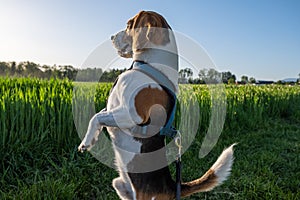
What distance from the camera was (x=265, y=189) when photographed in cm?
268

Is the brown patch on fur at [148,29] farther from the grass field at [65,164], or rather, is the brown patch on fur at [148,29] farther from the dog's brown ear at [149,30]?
the grass field at [65,164]

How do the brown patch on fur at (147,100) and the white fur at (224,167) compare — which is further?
the white fur at (224,167)

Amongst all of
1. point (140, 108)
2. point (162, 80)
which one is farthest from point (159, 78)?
point (140, 108)

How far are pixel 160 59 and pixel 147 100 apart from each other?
15cm

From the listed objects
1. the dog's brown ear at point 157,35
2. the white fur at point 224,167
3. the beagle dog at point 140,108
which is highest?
the dog's brown ear at point 157,35

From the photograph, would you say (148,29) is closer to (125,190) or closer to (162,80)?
(162,80)

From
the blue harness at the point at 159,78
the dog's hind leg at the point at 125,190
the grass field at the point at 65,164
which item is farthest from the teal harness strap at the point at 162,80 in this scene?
the grass field at the point at 65,164

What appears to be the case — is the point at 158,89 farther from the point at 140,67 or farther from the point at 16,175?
the point at 16,175

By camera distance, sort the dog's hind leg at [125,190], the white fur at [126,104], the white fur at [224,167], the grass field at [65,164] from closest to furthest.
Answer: the white fur at [126,104] → the dog's hind leg at [125,190] → the white fur at [224,167] → the grass field at [65,164]

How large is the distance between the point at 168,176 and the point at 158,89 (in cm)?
43

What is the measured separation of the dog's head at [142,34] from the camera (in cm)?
101

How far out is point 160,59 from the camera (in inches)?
40.3

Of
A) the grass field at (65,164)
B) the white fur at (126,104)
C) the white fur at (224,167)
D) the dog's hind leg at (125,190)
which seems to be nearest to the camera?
the white fur at (126,104)

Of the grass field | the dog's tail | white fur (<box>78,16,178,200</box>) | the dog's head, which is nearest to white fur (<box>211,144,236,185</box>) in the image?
the dog's tail
